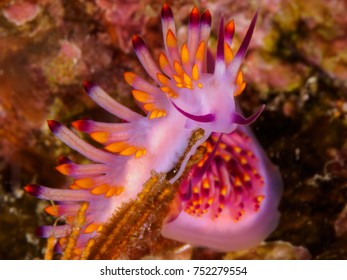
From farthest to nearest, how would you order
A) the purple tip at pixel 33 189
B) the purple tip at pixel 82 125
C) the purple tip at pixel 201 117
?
1. the purple tip at pixel 33 189
2. the purple tip at pixel 82 125
3. the purple tip at pixel 201 117

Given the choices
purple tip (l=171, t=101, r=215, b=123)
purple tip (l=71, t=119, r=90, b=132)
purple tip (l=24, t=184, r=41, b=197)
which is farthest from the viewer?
purple tip (l=24, t=184, r=41, b=197)

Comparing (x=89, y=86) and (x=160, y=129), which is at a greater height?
(x=89, y=86)

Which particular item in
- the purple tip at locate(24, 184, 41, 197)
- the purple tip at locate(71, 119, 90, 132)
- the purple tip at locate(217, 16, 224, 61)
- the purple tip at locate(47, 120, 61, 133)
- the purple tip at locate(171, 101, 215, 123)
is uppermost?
the purple tip at locate(217, 16, 224, 61)

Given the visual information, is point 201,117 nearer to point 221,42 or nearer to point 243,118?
point 243,118

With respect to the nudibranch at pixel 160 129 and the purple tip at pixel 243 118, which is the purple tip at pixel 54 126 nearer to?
the nudibranch at pixel 160 129

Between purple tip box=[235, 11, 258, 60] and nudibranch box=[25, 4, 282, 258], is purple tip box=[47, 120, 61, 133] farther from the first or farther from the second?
purple tip box=[235, 11, 258, 60]

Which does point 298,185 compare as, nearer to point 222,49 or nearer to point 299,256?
point 299,256

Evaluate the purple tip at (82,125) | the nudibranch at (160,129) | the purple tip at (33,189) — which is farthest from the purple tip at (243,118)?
the purple tip at (33,189)

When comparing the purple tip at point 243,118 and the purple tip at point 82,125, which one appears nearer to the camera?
the purple tip at point 243,118

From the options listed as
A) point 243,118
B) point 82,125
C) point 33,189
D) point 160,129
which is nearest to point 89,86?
point 82,125

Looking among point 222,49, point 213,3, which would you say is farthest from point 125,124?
point 213,3

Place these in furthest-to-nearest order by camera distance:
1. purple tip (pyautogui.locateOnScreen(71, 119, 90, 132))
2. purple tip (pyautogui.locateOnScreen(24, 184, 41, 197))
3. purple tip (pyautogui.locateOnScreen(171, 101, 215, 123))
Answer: purple tip (pyautogui.locateOnScreen(24, 184, 41, 197)) < purple tip (pyautogui.locateOnScreen(71, 119, 90, 132)) < purple tip (pyautogui.locateOnScreen(171, 101, 215, 123))

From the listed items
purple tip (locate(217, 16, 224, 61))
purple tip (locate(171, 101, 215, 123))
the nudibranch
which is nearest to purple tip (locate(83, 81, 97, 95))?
the nudibranch
